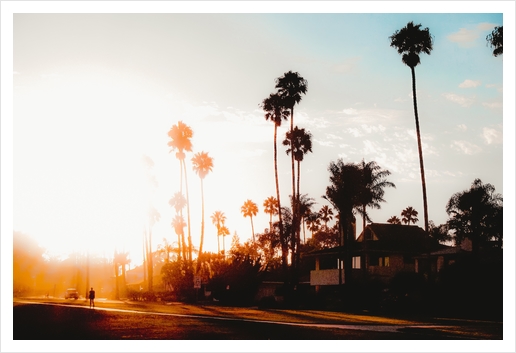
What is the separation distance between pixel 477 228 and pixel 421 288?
13.6 metres

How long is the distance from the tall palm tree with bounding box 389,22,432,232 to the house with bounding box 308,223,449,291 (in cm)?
1520

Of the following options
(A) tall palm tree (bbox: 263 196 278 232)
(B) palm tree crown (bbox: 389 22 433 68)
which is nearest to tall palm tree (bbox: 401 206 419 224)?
(A) tall palm tree (bbox: 263 196 278 232)

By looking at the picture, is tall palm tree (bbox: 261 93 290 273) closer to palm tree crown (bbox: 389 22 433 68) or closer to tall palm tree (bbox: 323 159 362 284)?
tall palm tree (bbox: 323 159 362 284)

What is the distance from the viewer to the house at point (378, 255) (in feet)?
221

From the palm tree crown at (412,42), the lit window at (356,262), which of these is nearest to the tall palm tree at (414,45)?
the palm tree crown at (412,42)

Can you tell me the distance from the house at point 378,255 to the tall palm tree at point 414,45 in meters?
15.2

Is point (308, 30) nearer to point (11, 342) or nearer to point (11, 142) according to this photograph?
point (11, 142)

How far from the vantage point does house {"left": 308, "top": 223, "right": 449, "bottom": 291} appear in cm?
6744

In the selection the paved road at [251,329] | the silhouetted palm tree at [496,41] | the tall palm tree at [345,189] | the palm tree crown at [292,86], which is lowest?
the paved road at [251,329]

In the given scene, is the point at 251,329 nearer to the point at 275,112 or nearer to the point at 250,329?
the point at 250,329

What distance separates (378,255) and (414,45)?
2377 centimetres

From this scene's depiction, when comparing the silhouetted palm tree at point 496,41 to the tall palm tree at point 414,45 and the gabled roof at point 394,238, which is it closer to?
the tall palm tree at point 414,45

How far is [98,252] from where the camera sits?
147m
